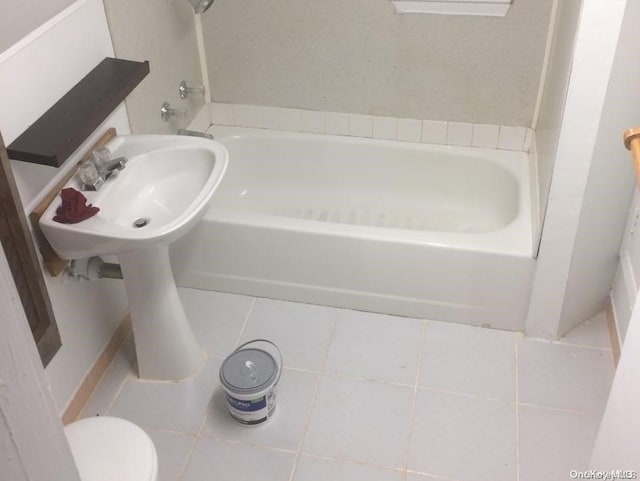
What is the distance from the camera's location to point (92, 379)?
6.97ft

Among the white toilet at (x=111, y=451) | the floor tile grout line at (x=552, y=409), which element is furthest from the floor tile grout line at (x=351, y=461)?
the white toilet at (x=111, y=451)

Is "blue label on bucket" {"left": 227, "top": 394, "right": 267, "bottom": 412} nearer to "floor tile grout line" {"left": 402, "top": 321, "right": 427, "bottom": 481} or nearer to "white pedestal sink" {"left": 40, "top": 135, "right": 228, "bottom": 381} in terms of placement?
"white pedestal sink" {"left": 40, "top": 135, "right": 228, "bottom": 381}

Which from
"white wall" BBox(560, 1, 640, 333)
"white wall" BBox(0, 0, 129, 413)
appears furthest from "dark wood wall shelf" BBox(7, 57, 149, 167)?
"white wall" BBox(560, 1, 640, 333)

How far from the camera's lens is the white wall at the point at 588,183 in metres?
1.76

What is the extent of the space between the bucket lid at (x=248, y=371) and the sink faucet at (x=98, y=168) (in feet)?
2.05

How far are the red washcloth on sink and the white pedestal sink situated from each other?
0.01 m

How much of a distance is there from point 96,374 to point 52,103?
854 millimetres

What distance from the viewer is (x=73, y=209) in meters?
1.72

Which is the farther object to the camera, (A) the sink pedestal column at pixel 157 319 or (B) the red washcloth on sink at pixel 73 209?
(A) the sink pedestal column at pixel 157 319

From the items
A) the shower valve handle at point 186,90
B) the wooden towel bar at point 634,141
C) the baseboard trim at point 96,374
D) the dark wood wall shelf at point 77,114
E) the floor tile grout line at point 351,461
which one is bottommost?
the floor tile grout line at point 351,461

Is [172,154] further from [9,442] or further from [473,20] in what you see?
[9,442]

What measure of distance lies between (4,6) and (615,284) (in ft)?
6.37

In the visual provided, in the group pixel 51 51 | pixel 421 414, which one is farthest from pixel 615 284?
pixel 51 51

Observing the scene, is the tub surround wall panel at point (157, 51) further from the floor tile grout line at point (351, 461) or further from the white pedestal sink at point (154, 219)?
the floor tile grout line at point (351, 461)
